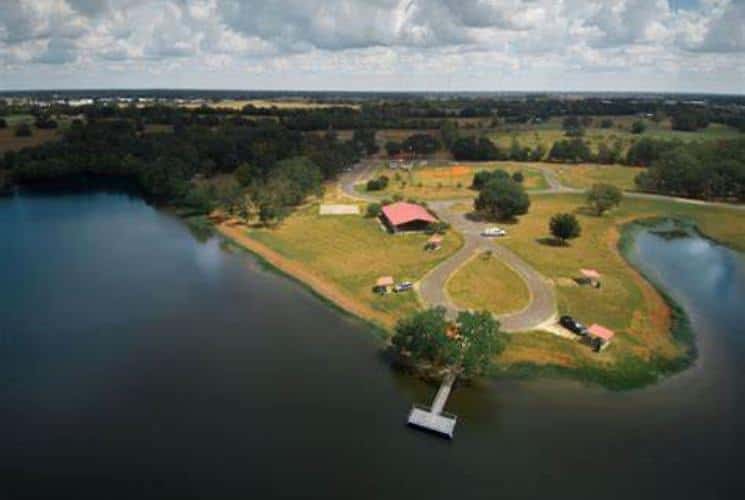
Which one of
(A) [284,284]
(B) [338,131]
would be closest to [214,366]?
(A) [284,284]

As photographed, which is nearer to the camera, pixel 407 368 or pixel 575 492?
pixel 575 492

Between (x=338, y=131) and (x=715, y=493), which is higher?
(x=338, y=131)

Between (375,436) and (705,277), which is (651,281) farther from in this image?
(375,436)

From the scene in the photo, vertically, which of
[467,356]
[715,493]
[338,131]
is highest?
[338,131]

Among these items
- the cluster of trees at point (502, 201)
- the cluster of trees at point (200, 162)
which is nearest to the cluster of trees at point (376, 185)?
the cluster of trees at point (200, 162)

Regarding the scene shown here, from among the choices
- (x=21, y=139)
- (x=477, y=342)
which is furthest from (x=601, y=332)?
(x=21, y=139)

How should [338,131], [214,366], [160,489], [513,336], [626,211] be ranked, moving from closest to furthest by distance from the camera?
1. [160,489]
2. [214,366]
3. [513,336]
4. [626,211]
5. [338,131]

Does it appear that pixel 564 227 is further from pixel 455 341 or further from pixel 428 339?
pixel 428 339
